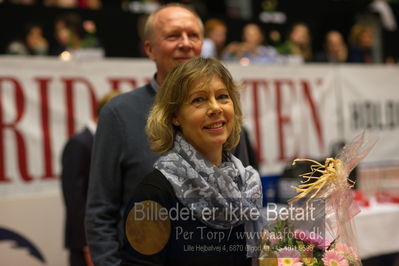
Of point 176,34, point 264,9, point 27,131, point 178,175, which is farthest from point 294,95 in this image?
point 178,175

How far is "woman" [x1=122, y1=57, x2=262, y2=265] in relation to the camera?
1362mm

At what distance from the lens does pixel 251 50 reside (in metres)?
6.91

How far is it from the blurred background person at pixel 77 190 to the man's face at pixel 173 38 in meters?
1.18

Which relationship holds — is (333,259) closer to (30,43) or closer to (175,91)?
(175,91)

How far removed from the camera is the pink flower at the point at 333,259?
134 centimetres

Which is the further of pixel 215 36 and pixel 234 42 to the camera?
pixel 234 42

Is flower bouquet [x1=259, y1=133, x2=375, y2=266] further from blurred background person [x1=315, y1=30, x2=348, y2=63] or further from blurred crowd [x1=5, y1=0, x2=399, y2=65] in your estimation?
blurred background person [x1=315, y1=30, x2=348, y2=63]

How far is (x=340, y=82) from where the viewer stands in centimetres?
647

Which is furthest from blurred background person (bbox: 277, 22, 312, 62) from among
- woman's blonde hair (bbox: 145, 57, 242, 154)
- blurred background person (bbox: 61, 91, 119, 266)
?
woman's blonde hair (bbox: 145, 57, 242, 154)

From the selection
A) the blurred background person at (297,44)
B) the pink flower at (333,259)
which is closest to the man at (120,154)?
the pink flower at (333,259)

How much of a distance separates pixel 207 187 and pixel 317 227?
29 centimetres

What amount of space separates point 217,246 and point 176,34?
37.3 inches

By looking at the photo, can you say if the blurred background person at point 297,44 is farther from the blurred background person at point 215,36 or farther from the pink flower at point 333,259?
the pink flower at point 333,259

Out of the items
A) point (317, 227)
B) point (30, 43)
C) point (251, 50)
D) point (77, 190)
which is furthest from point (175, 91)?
point (251, 50)
